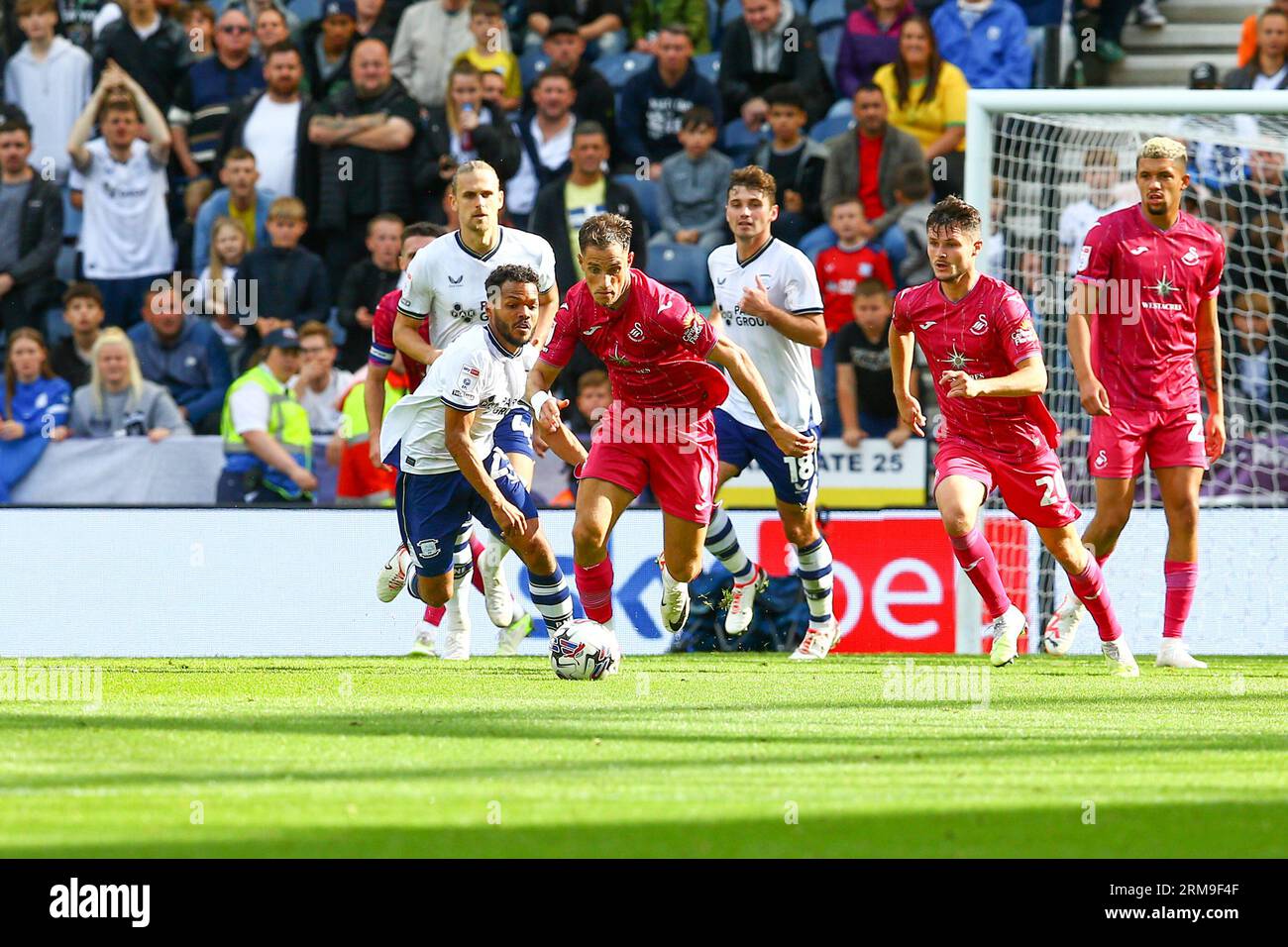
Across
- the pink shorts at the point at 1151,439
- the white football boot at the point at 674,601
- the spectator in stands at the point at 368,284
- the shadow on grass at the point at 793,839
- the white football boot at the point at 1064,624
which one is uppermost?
the spectator in stands at the point at 368,284

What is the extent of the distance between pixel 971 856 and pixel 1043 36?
12394 mm

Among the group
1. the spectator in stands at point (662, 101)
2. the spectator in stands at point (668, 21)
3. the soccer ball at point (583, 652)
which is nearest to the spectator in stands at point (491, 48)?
the spectator in stands at point (662, 101)

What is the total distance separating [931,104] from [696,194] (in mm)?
1966

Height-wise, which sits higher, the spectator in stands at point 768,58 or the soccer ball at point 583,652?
the spectator in stands at point 768,58

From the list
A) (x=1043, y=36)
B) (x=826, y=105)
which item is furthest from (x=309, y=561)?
(x=1043, y=36)

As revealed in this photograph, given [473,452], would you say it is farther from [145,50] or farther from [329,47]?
[145,50]

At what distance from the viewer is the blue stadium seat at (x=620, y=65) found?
16.1m

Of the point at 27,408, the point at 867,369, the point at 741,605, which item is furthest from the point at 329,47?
the point at 741,605

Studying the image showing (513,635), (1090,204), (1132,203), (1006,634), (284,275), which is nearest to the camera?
(1006,634)

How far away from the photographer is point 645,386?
941 centimetres

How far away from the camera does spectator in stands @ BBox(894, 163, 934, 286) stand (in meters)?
14.6

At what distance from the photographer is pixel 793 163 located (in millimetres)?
14945

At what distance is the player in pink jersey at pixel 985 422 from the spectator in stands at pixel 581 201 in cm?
520

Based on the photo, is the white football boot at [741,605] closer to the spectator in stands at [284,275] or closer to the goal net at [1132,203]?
the goal net at [1132,203]
